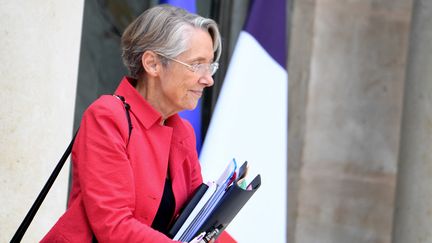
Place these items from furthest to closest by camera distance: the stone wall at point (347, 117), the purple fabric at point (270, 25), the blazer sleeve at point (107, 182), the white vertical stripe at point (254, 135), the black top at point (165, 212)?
the stone wall at point (347, 117)
the purple fabric at point (270, 25)
the white vertical stripe at point (254, 135)
the black top at point (165, 212)
the blazer sleeve at point (107, 182)

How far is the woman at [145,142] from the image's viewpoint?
8.19 feet

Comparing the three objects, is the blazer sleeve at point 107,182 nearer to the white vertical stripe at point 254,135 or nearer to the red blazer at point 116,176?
the red blazer at point 116,176

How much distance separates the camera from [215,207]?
257 centimetres

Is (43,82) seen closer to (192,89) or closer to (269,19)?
(192,89)

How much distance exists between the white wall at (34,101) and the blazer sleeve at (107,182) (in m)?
1.07

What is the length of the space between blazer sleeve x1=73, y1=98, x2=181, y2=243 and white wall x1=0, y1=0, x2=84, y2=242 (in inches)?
42.0

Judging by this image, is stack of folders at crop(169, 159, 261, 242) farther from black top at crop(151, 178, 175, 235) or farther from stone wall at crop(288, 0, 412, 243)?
stone wall at crop(288, 0, 412, 243)

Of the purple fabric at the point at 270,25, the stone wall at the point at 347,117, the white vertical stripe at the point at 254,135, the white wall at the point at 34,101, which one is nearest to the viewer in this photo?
the white wall at the point at 34,101

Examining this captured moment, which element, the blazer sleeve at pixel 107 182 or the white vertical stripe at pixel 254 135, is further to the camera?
the white vertical stripe at pixel 254 135

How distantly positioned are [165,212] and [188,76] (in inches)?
16.0

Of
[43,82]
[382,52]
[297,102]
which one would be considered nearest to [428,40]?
[382,52]

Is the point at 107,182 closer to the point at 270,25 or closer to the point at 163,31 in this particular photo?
the point at 163,31

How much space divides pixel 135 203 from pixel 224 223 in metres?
0.26

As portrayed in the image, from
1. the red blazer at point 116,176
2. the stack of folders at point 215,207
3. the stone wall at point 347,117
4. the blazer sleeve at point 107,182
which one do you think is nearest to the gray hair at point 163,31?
the red blazer at point 116,176
